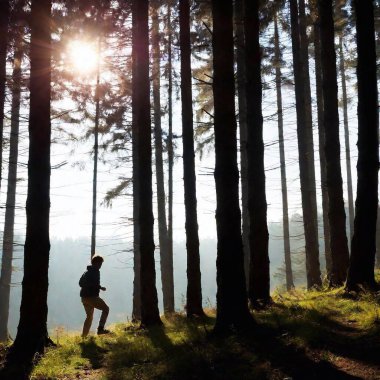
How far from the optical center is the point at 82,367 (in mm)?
5797

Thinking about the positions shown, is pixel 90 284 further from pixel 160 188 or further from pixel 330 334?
pixel 160 188

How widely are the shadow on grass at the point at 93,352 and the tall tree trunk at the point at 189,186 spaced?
112 inches

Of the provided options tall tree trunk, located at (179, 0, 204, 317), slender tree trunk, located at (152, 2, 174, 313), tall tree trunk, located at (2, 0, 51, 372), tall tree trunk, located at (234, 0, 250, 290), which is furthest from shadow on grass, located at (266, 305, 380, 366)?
slender tree trunk, located at (152, 2, 174, 313)

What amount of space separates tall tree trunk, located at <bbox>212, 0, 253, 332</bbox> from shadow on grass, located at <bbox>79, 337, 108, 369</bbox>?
1.89 meters

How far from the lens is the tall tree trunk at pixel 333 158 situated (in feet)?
33.2

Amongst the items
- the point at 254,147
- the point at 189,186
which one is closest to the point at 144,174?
the point at 189,186

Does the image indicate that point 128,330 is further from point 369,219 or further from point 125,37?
point 125,37

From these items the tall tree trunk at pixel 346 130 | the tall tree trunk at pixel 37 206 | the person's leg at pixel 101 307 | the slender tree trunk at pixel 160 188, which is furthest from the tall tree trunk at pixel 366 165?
the tall tree trunk at pixel 346 130

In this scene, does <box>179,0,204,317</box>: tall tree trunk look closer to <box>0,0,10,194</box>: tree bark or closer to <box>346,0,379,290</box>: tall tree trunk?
<box>346,0,379,290</box>: tall tree trunk

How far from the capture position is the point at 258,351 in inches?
197

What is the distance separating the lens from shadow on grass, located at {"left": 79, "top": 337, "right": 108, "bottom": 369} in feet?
19.7

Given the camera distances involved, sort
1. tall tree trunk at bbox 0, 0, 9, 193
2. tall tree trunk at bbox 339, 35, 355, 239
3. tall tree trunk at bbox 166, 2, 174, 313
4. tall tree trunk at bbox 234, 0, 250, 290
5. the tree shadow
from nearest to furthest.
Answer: the tree shadow, tall tree trunk at bbox 0, 0, 9, 193, tall tree trunk at bbox 234, 0, 250, 290, tall tree trunk at bbox 166, 2, 174, 313, tall tree trunk at bbox 339, 35, 355, 239

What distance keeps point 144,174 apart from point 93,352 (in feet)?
14.1

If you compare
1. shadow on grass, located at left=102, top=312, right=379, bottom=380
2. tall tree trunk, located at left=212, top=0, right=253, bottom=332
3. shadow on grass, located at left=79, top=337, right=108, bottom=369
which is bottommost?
shadow on grass, located at left=79, top=337, right=108, bottom=369
